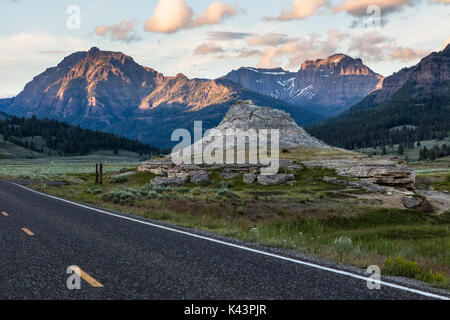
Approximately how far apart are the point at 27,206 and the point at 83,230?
359 inches

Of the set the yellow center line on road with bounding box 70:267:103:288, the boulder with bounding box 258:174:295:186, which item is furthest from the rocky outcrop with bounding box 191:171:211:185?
the yellow center line on road with bounding box 70:267:103:288

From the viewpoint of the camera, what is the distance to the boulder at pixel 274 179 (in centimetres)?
3727

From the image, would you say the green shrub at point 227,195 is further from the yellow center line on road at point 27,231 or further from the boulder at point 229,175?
the yellow center line on road at point 27,231

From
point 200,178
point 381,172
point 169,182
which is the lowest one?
point 169,182

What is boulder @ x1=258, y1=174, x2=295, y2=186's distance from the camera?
37.3m

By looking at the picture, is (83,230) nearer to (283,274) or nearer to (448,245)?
(283,274)

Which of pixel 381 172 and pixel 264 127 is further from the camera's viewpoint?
pixel 264 127

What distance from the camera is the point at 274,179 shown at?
124ft

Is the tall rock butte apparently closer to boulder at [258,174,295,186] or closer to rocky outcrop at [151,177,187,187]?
rocky outcrop at [151,177,187,187]

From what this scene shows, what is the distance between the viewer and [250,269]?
340 inches

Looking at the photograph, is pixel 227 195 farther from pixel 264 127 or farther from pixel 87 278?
pixel 264 127

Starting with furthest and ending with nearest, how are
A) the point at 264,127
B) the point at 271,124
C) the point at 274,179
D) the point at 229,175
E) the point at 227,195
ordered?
the point at 271,124 < the point at 264,127 < the point at 229,175 < the point at 274,179 < the point at 227,195

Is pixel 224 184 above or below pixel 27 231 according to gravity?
below

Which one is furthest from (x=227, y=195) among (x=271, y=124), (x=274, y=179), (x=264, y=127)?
(x=271, y=124)
